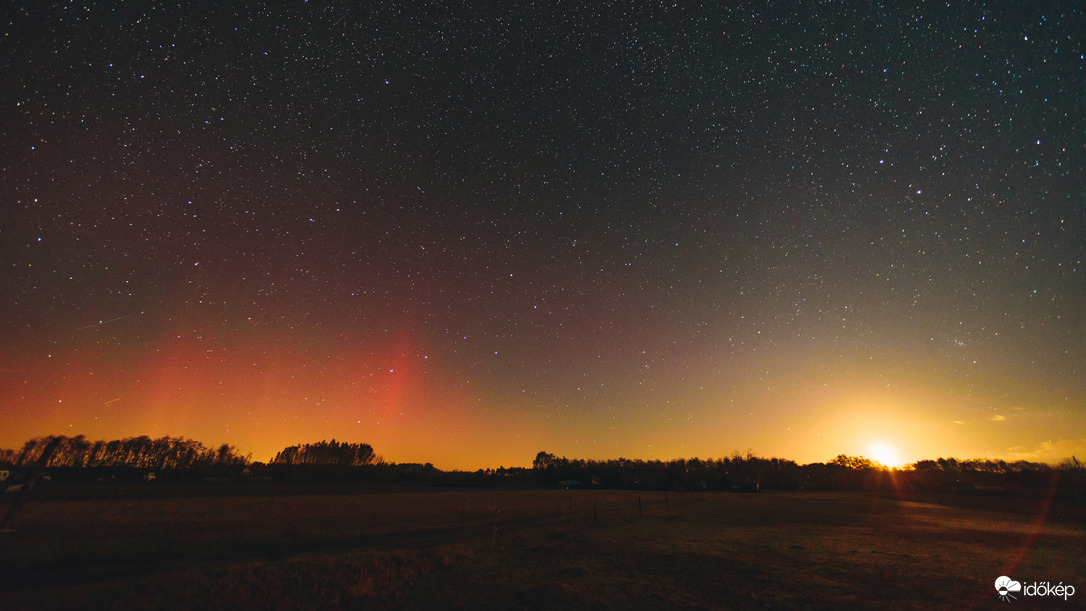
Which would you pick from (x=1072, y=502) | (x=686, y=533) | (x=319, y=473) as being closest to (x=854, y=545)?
(x=686, y=533)

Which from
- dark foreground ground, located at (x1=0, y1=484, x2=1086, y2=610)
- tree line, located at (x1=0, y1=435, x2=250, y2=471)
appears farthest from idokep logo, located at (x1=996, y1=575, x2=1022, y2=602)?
tree line, located at (x1=0, y1=435, x2=250, y2=471)

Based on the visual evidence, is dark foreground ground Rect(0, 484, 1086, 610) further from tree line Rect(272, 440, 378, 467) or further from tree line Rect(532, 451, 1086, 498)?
tree line Rect(272, 440, 378, 467)

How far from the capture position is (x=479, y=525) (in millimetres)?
27781

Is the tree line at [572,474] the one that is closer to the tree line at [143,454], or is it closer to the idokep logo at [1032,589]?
the tree line at [143,454]

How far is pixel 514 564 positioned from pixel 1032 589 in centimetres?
1673

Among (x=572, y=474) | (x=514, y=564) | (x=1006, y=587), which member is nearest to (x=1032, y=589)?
(x=1006, y=587)

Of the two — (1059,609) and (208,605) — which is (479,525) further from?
(1059,609)

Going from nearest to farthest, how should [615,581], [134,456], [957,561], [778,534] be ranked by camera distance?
1. [615,581]
2. [957,561]
3. [778,534]
4. [134,456]

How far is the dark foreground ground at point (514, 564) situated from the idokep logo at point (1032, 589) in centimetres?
27

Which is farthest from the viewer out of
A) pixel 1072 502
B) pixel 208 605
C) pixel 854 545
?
pixel 1072 502

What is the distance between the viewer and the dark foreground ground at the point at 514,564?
11.7 metres

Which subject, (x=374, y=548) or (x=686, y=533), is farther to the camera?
(x=686, y=533)

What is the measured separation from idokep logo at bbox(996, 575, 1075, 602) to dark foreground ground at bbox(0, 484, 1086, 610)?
0.27 m

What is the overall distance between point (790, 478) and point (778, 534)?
106 metres
